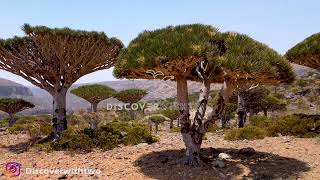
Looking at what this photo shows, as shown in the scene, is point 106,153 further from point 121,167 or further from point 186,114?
point 186,114

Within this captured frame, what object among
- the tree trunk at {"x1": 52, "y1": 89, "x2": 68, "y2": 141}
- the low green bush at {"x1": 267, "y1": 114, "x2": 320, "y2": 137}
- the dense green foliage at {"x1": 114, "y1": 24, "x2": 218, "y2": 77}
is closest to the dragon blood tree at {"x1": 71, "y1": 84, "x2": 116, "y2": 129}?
the tree trunk at {"x1": 52, "y1": 89, "x2": 68, "y2": 141}

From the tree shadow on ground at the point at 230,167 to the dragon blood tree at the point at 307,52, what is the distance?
23.1 ft

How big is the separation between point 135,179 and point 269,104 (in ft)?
86.1

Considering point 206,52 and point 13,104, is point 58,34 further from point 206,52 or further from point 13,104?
point 13,104

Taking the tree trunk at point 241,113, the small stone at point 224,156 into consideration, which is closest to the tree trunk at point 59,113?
the small stone at point 224,156

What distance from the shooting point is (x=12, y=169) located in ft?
33.2

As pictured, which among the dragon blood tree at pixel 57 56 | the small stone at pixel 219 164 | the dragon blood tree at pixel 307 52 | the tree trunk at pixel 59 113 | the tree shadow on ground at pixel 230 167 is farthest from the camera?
the dragon blood tree at pixel 307 52

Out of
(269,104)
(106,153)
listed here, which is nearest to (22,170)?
(106,153)

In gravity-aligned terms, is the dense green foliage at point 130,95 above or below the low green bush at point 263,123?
above

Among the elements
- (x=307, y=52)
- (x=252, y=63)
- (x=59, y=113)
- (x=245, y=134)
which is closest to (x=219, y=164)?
(x=252, y=63)

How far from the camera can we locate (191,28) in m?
9.09

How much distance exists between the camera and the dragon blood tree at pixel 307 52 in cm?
1611

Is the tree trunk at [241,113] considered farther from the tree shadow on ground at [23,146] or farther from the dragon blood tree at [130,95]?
the dragon blood tree at [130,95]

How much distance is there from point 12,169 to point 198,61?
18.1 feet
